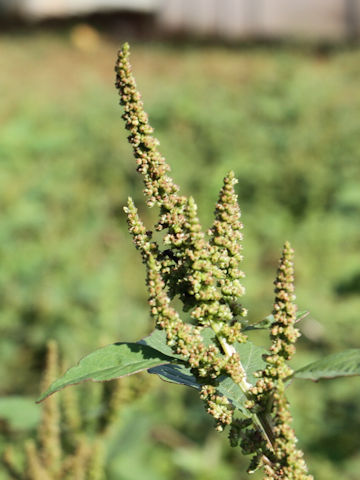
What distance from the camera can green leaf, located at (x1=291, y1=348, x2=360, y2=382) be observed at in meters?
0.88

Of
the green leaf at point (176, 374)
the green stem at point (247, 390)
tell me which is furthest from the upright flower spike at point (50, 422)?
the green stem at point (247, 390)

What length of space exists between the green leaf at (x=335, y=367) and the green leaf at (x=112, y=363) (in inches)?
8.7

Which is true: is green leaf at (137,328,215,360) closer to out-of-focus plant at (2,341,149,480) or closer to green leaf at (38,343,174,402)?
green leaf at (38,343,174,402)

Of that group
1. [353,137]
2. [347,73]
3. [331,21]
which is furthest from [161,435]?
[331,21]

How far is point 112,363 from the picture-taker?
3.35 ft

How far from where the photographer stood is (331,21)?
11.0m

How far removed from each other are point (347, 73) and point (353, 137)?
253cm

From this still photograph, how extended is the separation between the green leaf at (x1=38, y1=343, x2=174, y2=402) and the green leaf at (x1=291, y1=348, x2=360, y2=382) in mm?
222

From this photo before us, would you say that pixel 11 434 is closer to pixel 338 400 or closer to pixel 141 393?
pixel 141 393

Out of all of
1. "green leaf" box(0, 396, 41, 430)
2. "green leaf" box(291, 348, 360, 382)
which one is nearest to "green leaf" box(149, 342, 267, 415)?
"green leaf" box(291, 348, 360, 382)

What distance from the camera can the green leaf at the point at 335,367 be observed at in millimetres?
877

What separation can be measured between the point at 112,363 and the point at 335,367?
1.15 ft

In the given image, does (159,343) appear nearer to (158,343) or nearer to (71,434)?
(158,343)

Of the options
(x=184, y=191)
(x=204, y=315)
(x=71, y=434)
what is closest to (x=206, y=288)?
(x=204, y=315)
